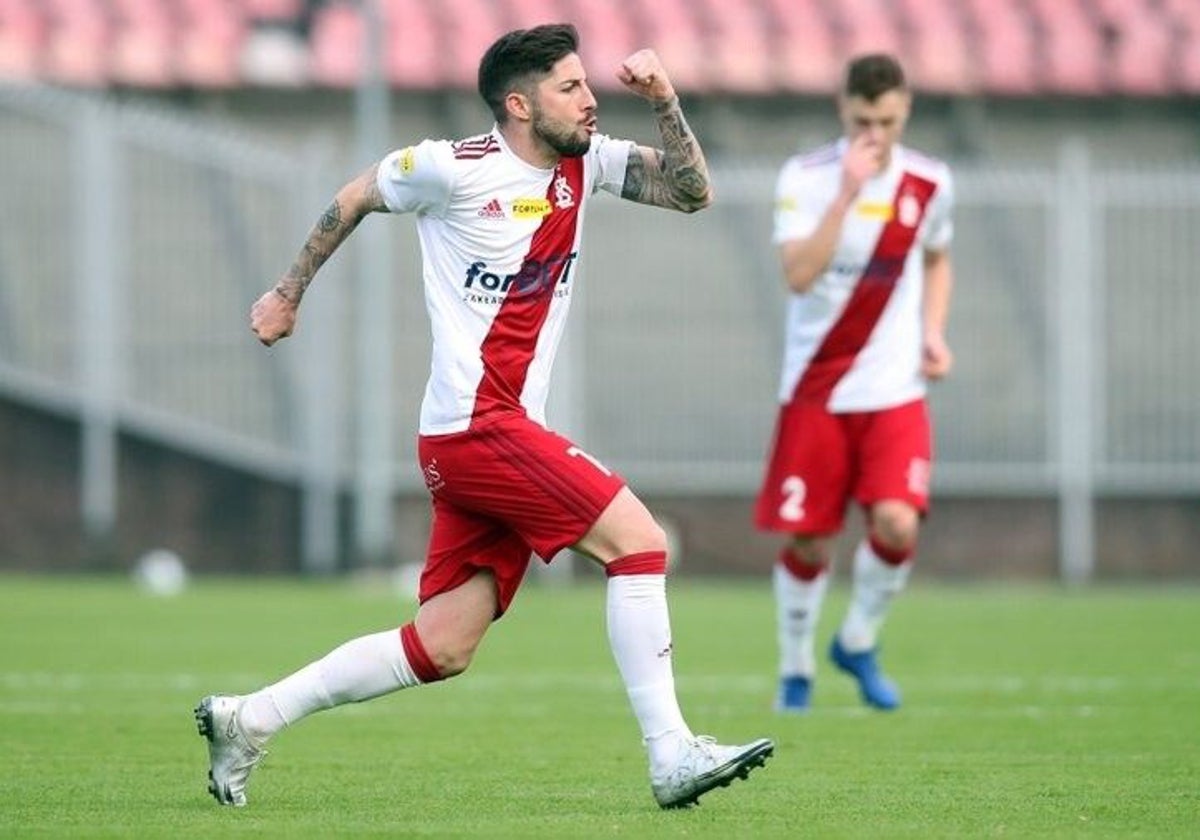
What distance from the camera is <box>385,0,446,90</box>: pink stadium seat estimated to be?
75.1ft

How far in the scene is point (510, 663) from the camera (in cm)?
1353

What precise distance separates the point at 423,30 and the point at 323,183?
271 cm

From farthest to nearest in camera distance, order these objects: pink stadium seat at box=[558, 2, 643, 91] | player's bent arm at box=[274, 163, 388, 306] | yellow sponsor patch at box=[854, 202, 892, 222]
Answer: pink stadium seat at box=[558, 2, 643, 91], yellow sponsor patch at box=[854, 202, 892, 222], player's bent arm at box=[274, 163, 388, 306]

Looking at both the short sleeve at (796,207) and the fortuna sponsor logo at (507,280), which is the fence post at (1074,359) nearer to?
the short sleeve at (796,207)

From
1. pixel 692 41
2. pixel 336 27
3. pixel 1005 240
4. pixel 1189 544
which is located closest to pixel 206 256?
pixel 336 27

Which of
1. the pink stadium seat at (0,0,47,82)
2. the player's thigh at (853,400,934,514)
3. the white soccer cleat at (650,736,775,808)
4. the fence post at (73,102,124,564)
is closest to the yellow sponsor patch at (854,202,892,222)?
the player's thigh at (853,400,934,514)

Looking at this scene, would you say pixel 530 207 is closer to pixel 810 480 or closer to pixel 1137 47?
pixel 810 480

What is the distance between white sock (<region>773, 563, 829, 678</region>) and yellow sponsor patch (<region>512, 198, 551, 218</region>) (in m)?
3.71

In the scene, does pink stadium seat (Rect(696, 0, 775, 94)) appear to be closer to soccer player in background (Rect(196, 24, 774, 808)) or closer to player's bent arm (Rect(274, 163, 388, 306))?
soccer player in background (Rect(196, 24, 774, 808))

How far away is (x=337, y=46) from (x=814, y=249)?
1306 centimetres

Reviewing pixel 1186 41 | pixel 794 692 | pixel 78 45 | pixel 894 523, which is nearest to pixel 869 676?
pixel 794 692

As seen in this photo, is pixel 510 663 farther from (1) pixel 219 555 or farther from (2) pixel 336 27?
(2) pixel 336 27

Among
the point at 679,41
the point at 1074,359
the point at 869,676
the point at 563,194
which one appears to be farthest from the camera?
the point at 679,41

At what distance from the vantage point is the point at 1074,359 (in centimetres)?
2123
